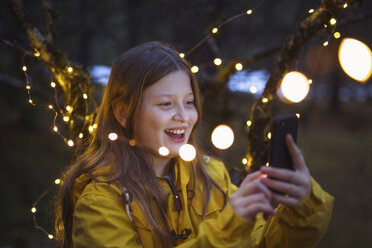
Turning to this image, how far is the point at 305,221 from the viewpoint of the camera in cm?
153

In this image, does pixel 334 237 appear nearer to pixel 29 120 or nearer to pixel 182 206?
pixel 182 206

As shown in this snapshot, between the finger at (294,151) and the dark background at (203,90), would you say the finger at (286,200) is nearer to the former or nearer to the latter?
the finger at (294,151)

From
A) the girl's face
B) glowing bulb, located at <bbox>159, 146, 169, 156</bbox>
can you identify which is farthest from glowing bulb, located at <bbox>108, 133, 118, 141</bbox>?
glowing bulb, located at <bbox>159, 146, 169, 156</bbox>

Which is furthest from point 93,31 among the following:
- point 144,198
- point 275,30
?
point 144,198

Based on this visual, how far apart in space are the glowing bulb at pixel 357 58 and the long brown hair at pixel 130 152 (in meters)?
0.81

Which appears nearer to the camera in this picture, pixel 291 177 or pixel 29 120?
pixel 291 177

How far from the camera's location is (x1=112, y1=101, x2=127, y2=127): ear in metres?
1.95

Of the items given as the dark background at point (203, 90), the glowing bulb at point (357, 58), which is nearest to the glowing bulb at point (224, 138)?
the dark background at point (203, 90)

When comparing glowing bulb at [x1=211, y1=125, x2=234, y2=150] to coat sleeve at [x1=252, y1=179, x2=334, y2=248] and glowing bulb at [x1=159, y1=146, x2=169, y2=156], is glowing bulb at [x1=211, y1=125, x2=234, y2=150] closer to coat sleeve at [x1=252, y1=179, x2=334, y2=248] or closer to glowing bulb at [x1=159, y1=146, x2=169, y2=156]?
glowing bulb at [x1=159, y1=146, x2=169, y2=156]

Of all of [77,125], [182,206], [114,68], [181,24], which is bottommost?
[182,206]

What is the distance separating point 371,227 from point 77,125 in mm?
5077

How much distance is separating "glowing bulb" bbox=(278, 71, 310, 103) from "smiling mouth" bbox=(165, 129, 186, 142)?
2.30 ft

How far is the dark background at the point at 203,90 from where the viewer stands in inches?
143

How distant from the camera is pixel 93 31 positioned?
521 cm
